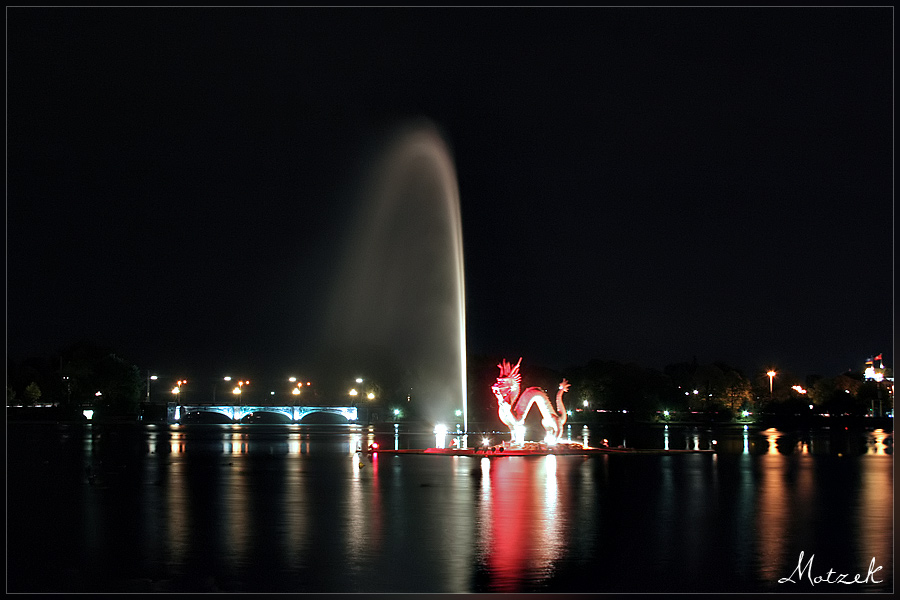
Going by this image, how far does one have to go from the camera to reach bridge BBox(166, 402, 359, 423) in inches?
5284

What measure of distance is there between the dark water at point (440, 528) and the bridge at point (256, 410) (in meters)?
95.2

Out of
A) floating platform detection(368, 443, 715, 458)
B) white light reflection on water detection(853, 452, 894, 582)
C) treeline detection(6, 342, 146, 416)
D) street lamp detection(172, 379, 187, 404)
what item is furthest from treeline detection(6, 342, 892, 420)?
white light reflection on water detection(853, 452, 894, 582)

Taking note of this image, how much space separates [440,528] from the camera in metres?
21.1

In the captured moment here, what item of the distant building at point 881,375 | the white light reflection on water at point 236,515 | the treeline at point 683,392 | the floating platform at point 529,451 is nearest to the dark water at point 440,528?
the white light reflection on water at point 236,515

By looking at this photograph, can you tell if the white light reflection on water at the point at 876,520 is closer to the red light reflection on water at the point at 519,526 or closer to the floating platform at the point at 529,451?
the red light reflection on water at the point at 519,526

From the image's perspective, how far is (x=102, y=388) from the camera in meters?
133

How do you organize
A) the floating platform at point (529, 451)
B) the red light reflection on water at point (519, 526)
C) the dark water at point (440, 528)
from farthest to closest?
the floating platform at point (529, 451) < the red light reflection on water at point (519, 526) < the dark water at point (440, 528)

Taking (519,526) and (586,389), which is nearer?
(519,526)

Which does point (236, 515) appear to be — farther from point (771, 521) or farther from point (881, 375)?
A: point (881, 375)

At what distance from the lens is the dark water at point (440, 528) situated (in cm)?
1564

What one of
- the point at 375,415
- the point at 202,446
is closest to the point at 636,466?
the point at 202,446

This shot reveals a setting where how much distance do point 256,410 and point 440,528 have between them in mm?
124620

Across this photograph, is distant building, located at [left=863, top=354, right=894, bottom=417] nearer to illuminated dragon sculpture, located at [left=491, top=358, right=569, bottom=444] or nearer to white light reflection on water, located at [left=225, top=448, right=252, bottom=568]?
illuminated dragon sculpture, located at [left=491, top=358, right=569, bottom=444]

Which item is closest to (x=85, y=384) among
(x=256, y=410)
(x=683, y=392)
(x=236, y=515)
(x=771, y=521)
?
(x=256, y=410)
